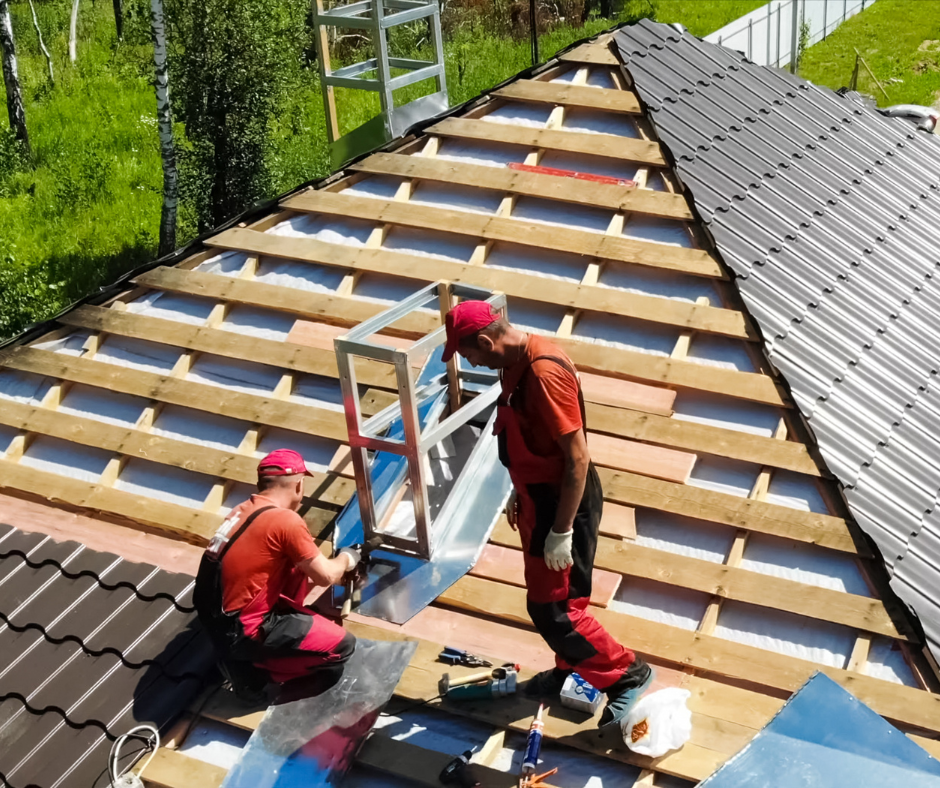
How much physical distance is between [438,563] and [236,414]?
1826mm

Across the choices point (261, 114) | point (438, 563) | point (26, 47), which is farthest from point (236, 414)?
Result: point (26, 47)

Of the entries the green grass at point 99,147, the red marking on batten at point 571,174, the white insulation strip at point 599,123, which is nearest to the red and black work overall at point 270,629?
the red marking on batten at point 571,174

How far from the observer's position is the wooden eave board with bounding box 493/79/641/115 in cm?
753

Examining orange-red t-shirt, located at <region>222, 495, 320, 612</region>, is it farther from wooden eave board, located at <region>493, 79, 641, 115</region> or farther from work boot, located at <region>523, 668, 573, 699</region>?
wooden eave board, located at <region>493, 79, 641, 115</region>

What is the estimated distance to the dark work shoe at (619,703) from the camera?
4293 millimetres

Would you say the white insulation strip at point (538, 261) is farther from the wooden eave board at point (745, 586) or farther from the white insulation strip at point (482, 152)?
the wooden eave board at point (745, 586)

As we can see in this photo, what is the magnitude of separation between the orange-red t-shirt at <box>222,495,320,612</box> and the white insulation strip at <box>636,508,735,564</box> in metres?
1.81

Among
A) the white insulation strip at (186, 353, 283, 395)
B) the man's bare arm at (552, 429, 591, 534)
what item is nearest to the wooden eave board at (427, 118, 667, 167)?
the white insulation strip at (186, 353, 283, 395)

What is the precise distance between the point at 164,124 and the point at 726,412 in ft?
41.1

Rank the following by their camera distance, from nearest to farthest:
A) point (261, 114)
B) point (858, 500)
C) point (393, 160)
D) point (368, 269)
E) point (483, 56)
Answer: point (858, 500) < point (368, 269) < point (393, 160) < point (261, 114) < point (483, 56)

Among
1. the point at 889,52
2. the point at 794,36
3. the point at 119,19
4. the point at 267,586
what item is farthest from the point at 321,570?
the point at 889,52

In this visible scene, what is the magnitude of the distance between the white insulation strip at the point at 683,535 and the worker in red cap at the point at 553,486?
2.83ft

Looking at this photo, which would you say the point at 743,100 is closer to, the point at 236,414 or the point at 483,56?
the point at 236,414

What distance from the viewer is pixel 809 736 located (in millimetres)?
4102
